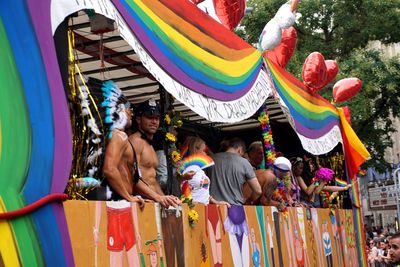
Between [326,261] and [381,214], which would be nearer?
[326,261]

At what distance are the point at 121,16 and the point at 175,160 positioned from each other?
188cm

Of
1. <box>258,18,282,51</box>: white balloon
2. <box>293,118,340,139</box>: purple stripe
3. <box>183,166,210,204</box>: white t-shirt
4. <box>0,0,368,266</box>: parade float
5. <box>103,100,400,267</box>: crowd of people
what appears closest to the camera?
<box>0,0,368,266</box>: parade float

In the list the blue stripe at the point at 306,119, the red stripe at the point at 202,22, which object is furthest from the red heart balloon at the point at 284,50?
the red stripe at the point at 202,22

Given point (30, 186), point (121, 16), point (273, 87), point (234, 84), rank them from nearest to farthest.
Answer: point (30, 186)
point (121, 16)
point (234, 84)
point (273, 87)

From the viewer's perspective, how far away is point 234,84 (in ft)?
23.5

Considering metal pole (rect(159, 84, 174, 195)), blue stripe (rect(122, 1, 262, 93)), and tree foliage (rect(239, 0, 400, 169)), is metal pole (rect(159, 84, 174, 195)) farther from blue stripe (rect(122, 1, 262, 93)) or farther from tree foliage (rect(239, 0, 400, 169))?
tree foliage (rect(239, 0, 400, 169))

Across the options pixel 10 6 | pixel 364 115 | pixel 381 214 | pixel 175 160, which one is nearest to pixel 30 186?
pixel 10 6

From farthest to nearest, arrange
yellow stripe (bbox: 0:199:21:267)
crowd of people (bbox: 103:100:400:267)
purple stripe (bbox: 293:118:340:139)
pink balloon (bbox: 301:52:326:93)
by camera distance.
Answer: pink balloon (bbox: 301:52:326:93)
purple stripe (bbox: 293:118:340:139)
crowd of people (bbox: 103:100:400:267)
yellow stripe (bbox: 0:199:21:267)

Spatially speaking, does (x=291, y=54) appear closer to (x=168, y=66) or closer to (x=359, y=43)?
Result: (x=168, y=66)

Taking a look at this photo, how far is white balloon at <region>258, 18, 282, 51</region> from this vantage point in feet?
28.5

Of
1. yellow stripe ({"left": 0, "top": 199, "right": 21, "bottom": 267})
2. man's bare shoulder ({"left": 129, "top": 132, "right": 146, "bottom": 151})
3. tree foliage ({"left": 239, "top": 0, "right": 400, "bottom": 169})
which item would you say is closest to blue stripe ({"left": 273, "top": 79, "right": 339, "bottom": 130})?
man's bare shoulder ({"left": 129, "top": 132, "right": 146, "bottom": 151})

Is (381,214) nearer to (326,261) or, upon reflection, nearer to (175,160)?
(326,261)

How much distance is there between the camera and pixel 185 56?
20.0 feet

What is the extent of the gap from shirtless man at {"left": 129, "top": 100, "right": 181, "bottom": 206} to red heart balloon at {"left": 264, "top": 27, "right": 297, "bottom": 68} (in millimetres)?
3962
